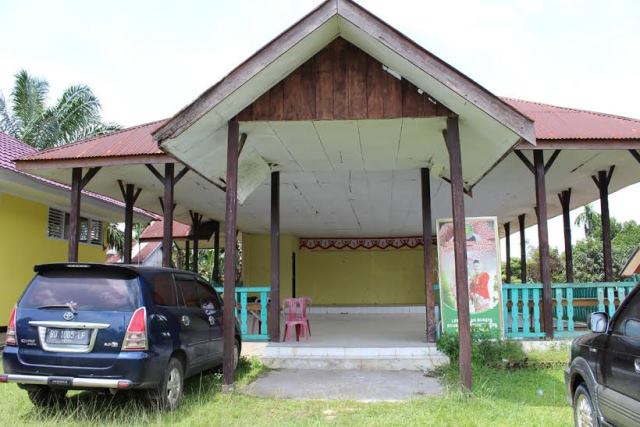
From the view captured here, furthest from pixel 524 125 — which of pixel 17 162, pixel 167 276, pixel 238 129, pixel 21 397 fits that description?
pixel 17 162

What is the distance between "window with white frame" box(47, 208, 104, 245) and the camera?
13789 millimetres

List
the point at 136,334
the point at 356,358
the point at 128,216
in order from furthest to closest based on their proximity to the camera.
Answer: the point at 128,216 < the point at 356,358 < the point at 136,334

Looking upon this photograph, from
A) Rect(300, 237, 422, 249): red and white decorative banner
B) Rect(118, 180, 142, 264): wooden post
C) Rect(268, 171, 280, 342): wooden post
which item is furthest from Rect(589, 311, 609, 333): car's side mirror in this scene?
Rect(300, 237, 422, 249): red and white decorative banner

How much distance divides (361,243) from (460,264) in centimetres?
1423

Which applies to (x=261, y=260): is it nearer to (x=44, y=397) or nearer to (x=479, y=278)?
(x=479, y=278)

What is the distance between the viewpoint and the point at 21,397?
19.6 feet

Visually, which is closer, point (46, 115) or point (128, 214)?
point (128, 214)

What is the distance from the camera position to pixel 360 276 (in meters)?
20.3

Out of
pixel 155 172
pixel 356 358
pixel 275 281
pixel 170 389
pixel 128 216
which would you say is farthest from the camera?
pixel 128 216

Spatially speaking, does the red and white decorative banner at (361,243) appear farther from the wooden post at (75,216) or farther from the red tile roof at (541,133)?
the wooden post at (75,216)

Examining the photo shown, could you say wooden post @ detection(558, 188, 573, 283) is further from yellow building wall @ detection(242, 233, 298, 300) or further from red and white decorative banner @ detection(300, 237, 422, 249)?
yellow building wall @ detection(242, 233, 298, 300)

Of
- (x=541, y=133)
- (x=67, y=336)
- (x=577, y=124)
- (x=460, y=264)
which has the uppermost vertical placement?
(x=577, y=124)

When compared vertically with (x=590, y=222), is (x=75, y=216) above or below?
below

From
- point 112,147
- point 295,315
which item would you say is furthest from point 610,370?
point 112,147
